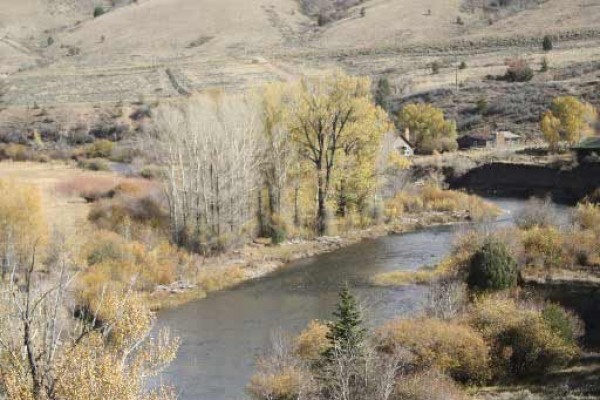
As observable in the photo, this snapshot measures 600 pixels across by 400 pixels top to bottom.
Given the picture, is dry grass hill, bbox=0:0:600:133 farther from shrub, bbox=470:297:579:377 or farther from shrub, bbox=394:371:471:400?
shrub, bbox=394:371:471:400

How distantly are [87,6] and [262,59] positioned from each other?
60953 millimetres

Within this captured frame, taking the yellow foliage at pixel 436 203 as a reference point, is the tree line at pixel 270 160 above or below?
above

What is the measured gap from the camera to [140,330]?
587 inches

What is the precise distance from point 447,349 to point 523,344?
1.97 m

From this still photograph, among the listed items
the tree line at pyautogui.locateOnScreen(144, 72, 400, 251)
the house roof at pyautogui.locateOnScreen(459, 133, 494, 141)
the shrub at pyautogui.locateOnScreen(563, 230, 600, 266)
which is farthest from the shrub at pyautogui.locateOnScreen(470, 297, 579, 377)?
the house roof at pyautogui.locateOnScreen(459, 133, 494, 141)

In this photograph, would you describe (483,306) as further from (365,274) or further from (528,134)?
(528,134)

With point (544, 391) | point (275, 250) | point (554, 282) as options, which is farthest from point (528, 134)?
point (544, 391)

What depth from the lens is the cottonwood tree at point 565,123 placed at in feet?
189

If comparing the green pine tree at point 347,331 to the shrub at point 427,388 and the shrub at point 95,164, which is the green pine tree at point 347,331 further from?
the shrub at point 95,164

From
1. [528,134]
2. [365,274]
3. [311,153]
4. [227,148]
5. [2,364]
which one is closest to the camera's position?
[2,364]

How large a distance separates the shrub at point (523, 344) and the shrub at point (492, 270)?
4043 millimetres

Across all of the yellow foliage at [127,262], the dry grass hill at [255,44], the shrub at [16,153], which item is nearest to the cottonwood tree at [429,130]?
the dry grass hill at [255,44]

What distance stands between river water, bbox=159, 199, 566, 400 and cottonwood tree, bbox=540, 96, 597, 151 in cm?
1917

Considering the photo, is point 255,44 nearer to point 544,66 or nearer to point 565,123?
point 544,66
